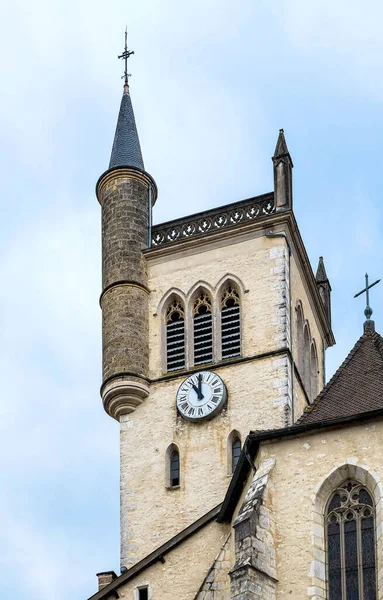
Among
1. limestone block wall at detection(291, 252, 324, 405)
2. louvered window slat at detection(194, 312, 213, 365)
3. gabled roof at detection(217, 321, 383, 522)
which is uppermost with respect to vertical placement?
limestone block wall at detection(291, 252, 324, 405)

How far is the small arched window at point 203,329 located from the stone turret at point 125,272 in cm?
113

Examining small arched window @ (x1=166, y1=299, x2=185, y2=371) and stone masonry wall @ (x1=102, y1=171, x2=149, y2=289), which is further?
stone masonry wall @ (x1=102, y1=171, x2=149, y2=289)

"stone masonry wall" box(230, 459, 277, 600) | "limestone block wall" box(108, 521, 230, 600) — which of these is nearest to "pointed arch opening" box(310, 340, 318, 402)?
"limestone block wall" box(108, 521, 230, 600)

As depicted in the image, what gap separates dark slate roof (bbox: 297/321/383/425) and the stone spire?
41.3 feet

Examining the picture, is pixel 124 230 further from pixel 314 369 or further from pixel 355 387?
pixel 355 387

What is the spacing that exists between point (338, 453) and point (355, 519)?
1124 millimetres

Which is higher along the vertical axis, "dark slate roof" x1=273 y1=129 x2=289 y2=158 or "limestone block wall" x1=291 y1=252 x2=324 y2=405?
"dark slate roof" x1=273 y1=129 x2=289 y2=158

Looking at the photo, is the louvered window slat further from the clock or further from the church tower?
the clock

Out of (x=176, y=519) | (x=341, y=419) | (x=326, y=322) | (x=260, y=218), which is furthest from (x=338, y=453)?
(x=326, y=322)

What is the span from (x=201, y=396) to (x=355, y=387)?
8.07 metres

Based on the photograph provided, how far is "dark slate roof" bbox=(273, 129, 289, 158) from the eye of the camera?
39000 mm

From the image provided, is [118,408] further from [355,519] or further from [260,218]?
[355,519]

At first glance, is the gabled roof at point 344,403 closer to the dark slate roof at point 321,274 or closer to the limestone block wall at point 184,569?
the limestone block wall at point 184,569

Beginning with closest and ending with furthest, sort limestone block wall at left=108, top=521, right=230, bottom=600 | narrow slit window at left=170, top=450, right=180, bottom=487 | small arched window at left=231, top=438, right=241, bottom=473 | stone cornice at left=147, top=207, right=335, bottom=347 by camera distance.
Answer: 1. limestone block wall at left=108, top=521, right=230, bottom=600
2. small arched window at left=231, top=438, right=241, bottom=473
3. narrow slit window at left=170, top=450, right=180, bottom=487
4. stone cornice at left=147, top=207, right=335, bottom=347
